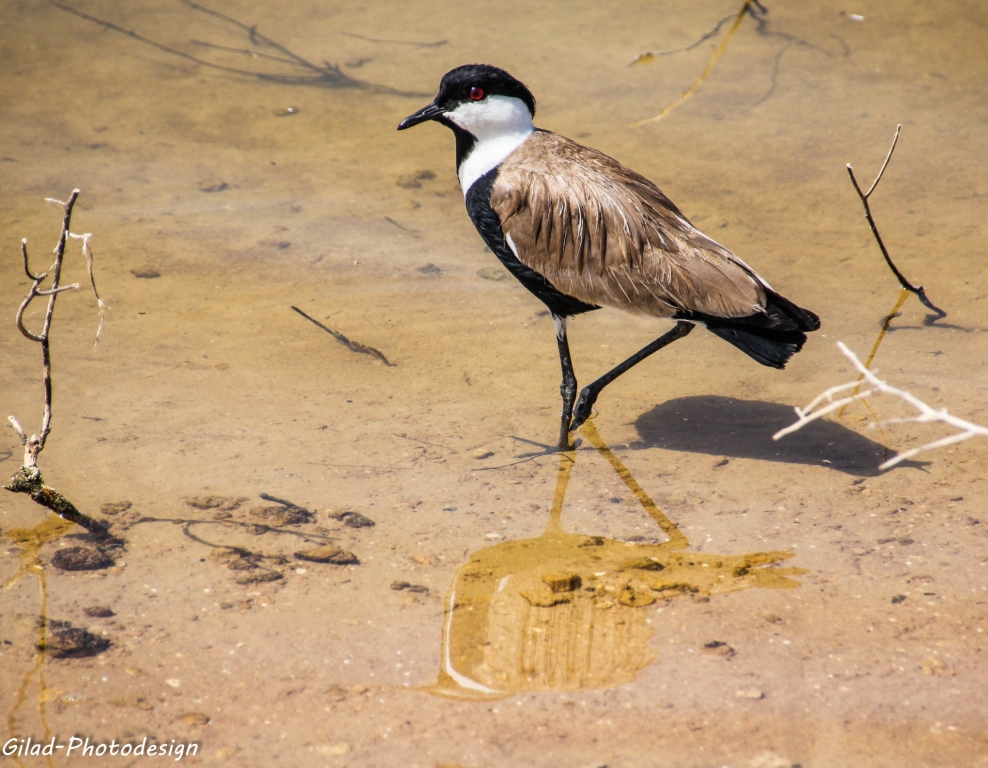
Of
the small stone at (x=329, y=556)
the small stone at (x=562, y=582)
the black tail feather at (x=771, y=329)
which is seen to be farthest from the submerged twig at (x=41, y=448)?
the black tail feather at (x=771, y=329)

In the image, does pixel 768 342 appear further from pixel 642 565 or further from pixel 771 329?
pixel 642 565

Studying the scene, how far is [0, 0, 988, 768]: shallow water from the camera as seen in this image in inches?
121

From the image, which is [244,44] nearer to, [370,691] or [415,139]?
[415,139]

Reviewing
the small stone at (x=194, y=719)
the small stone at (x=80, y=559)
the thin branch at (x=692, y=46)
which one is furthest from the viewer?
the thin branch at (x=692, y=46)

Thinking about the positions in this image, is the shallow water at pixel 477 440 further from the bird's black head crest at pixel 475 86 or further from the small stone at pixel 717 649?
the bird's black head crest at pixel 475 86

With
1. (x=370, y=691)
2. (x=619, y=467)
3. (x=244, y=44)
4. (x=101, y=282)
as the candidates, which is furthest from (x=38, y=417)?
(x=244, y=44)

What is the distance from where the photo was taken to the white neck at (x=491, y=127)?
470 centimetres

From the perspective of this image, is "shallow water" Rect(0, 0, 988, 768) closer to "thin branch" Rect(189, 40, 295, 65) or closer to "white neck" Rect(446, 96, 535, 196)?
"thin branch" Rect(189, 40, 295, 65)

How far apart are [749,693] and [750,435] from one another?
6.14 feet

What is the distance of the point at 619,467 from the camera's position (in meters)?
4.57

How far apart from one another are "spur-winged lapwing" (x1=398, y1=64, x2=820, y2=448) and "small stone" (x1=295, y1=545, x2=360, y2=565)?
1426 mm

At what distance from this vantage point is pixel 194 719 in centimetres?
300

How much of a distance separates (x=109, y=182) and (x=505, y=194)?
13.5 feet

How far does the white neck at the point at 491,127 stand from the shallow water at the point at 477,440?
1.19m
